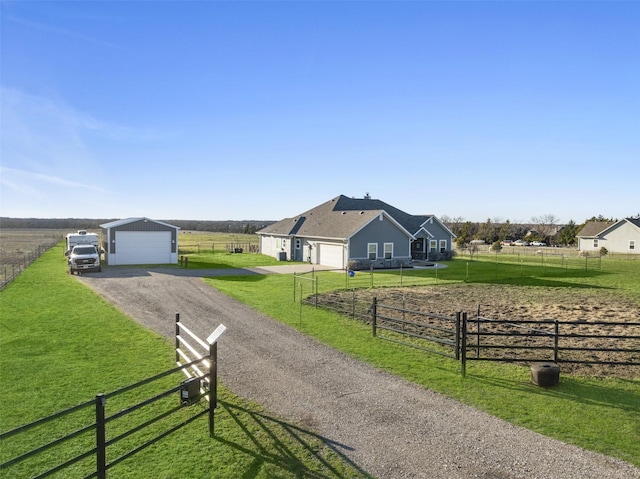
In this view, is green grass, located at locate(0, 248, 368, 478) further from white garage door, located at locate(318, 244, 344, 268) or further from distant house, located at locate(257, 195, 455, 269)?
distant house, located at locate(257, 195, 455, 269)

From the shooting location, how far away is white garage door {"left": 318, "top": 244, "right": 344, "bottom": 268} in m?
42.1

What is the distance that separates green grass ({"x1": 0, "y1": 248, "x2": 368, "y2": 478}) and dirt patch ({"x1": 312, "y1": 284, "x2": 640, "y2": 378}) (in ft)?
27.8

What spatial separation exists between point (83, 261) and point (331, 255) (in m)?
21.4

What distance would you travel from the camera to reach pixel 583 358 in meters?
13.7

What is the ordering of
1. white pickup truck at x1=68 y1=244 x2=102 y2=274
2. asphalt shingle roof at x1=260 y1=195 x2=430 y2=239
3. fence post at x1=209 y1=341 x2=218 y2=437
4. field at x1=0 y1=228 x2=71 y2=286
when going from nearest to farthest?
1. fence post at x1=209 y1=341 x2=218 y2=437
2. field at x1=0 y1=228 x2=71 y2=286
3. white pickup truck at x1=68 y1=244 x2=102 y2=274
4. asphalt shingle roof at x1=260 y1=195 x2=430 y2=239

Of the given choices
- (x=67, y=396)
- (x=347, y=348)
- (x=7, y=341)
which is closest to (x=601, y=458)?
(x=347, y=348)

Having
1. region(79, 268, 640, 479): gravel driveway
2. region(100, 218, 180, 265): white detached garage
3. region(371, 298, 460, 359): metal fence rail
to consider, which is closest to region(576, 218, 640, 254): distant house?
region(371, 298, 460, 359): metal fence rail

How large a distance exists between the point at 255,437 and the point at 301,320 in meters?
9.72

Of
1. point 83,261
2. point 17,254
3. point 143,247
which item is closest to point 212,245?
point 17,254

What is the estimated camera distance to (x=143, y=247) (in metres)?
41.8

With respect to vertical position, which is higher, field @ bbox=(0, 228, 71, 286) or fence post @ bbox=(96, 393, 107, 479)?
field @ bbox=(0, 228, 71, 286)

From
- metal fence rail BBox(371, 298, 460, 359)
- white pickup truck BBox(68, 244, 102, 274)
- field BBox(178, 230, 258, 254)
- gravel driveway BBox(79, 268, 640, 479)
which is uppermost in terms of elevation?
field BBox(178, 230, 258, 254)

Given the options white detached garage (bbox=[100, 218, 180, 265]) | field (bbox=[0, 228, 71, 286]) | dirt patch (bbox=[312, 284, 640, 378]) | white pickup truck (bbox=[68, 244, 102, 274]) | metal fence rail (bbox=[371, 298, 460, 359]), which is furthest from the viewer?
white detached garage (bbox=[100, 218, 180, 265])

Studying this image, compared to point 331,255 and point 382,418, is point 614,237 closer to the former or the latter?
point 331,255
